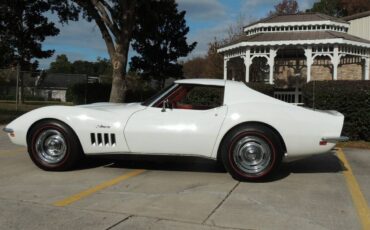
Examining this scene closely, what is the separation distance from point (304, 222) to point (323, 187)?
170 cm

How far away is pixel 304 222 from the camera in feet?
15.7

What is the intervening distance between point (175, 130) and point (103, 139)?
1.05m

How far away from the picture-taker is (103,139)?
6824mm

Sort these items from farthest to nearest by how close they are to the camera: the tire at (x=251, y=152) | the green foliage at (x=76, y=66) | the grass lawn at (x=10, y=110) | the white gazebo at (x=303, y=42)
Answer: the green foliage at (x=76, y=66) < the white gazebo at (x=303, y=42) < the grass lawn at (x=10, y=110) < the tire at (x=251, y=152)

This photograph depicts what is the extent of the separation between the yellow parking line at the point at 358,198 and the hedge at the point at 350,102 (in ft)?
11.3

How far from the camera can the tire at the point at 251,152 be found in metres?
6.48

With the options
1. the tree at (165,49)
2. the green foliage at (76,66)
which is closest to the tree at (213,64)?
the tree at (165,49)

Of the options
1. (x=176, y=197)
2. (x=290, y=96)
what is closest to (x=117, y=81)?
(x=290, y=96)

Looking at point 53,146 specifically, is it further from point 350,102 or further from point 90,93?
point 90,93

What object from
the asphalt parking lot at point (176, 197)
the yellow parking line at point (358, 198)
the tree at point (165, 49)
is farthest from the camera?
the tree at point (165, 49)

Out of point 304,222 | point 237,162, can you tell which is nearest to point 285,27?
point 237,162

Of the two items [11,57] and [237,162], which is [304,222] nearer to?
[237,162]

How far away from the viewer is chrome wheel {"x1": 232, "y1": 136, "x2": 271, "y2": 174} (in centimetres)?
651

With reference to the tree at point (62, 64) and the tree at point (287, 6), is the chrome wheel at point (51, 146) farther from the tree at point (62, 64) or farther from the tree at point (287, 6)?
the tree at point (62, 64)
